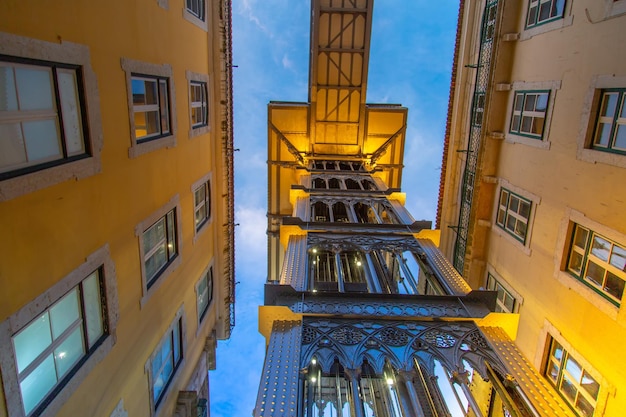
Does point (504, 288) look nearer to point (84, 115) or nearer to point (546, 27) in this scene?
point (546, 27)

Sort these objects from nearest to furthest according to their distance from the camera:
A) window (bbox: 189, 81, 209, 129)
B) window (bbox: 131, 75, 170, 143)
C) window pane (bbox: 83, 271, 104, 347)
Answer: window pane (bbox: 83, 271, 104, 347) → window (bbox: 131, 75, 170, 143) → window (bbox: 189, 81, 209, 129)

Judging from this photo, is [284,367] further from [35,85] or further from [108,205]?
[35,85]

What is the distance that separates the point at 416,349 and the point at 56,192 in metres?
6.48

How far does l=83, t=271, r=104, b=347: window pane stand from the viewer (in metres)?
6.27

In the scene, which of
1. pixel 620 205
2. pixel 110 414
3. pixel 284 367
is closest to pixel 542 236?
pixel 620 205

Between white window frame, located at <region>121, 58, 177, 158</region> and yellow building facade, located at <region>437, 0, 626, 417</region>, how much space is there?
31.2 feet

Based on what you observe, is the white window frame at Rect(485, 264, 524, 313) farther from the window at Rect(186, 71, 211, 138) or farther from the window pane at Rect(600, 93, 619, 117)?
the window at Rect(186, 71, 211, 138)

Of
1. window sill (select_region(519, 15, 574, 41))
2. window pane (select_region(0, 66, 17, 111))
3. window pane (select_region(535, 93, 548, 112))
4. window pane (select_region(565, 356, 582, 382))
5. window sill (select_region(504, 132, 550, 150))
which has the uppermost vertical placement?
window sill (select_region(519, 15, 574, 41))

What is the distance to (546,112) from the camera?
10.7 m

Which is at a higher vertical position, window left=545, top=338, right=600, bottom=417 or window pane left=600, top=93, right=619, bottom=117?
window pane left=600, top=93, right=619, bottom=117

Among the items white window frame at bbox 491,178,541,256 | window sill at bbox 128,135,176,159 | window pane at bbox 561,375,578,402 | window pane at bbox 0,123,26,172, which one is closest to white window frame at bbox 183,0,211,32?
window sill at bbox 128,135,176,159

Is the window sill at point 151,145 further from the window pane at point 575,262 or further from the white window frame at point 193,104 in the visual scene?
the window pane at point 575,262

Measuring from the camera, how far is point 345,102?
2228 cm

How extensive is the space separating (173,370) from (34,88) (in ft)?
26.9
